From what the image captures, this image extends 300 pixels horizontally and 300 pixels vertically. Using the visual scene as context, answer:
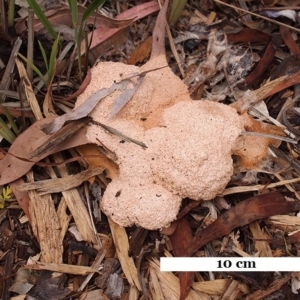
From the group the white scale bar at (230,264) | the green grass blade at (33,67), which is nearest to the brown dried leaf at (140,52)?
the green grass blade at (33,67)

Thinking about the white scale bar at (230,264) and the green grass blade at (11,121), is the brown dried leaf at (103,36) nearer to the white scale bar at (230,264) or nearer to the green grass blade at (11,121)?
the green grass blade at (11,121)

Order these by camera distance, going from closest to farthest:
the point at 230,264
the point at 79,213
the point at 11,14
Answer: the point at 230,264
the point at 79,213
the point at 11,14

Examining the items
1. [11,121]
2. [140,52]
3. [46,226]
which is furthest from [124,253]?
[140,52]

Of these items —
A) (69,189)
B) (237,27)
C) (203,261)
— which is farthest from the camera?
(237,27)

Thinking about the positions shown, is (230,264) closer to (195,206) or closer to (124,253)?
Result: (195,206)

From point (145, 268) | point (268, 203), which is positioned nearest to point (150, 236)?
point (145, 268)

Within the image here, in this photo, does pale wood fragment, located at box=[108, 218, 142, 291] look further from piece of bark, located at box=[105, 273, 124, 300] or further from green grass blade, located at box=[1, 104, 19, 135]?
green grass blade, located at box=[1, 104, 19, 135]

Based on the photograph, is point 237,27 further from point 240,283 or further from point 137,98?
point 240,283

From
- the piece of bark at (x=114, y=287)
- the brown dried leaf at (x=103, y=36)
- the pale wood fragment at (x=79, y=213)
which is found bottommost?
the piece of bark at (x=114, y=287)
